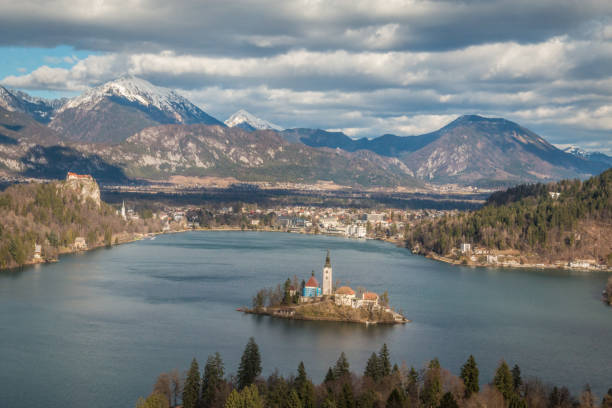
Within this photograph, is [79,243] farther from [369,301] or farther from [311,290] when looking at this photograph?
[369,301]

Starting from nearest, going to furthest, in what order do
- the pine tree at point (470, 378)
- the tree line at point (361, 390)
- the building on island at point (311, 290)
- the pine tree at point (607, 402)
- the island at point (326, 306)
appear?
the tree line at point (361, 390) < the pine tree at point (607, 402) < the pine tree at point (470, 378) < the island at point (326, 306) < the building on island at point (311, 290)

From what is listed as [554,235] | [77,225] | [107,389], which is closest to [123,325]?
[107,389]

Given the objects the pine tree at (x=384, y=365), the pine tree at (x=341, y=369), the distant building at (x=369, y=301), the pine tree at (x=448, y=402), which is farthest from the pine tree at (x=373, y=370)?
the distant building at (x=369, y=301)

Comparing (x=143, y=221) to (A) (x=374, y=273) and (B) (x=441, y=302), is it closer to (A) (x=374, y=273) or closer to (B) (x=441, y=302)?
(A) (x=374, y=273)

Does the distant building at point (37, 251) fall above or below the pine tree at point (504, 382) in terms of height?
above

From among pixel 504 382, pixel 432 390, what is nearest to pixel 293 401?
pixel 432 390

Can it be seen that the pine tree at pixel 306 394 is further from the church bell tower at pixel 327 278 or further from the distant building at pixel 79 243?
the distant building at pixel 79 243

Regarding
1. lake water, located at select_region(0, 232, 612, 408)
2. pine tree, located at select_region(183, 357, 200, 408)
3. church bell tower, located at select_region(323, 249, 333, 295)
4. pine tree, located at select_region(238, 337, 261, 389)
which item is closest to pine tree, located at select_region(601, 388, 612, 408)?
lake water, located at select_region(0, 232, 612, 408)
